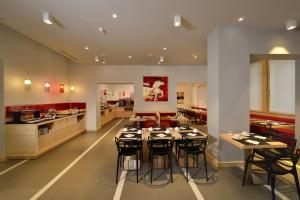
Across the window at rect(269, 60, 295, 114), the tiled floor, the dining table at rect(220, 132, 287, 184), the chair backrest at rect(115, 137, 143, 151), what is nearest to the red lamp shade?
the tiled floor

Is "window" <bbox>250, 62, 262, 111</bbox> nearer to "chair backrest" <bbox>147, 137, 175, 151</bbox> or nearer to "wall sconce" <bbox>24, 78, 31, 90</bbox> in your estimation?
"chair backrest" <bbox>147, 137, 175, 151</bbox>

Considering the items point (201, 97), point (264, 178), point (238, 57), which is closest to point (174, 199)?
point (264, 178)

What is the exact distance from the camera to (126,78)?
9.55 meters

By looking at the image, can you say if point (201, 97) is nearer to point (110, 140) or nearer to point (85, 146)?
point (110, 140)

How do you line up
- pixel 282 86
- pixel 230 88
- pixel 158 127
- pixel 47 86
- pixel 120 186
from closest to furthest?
1. pixel 120 186
2. pixel 230 88
3. pixel 158 127
4. pixel 282 86
5. pixel 47 86

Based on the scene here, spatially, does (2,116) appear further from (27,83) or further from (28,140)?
(27,83)

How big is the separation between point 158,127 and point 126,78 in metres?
4.80

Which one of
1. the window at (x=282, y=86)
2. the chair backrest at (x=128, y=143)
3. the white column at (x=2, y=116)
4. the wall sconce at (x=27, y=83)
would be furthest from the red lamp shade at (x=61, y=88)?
the window at (x=282, y=86)

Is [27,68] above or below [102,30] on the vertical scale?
below

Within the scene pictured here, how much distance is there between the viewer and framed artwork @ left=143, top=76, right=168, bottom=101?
959 centimetres

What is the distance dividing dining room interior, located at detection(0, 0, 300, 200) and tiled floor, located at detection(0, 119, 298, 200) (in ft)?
0.07

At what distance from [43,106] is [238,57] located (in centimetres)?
669

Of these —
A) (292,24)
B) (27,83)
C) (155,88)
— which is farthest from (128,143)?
(155,88)

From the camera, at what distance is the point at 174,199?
3146mm
